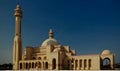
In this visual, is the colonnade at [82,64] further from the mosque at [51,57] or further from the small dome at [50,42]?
the small dome at [50,42]

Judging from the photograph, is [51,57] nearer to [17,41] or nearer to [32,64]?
[32,64]

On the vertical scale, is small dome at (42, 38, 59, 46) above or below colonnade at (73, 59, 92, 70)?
above

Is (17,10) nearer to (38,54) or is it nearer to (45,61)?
(38,54)

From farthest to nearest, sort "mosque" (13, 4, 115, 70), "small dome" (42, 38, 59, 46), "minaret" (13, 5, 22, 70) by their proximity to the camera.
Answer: "small dome" (42, 38, 59, 46), "minaret" (13, 5, 22, 70), "mosque" (13, 4, 115, 70)

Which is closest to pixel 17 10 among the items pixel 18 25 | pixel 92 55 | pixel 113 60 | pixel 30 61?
pixel 18 25

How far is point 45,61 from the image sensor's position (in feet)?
116

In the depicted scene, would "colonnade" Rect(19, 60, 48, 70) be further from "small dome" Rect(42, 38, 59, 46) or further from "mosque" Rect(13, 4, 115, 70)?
"small dome" Rect(42, 38, 59, 46)

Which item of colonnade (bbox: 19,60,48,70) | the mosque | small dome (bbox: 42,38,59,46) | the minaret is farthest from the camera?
small dome (bbox: 42,38,59,46)

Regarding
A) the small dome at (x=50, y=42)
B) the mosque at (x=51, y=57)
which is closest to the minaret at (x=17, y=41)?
the mosque at (x=51, y=57)

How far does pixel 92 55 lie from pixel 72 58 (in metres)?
3.64

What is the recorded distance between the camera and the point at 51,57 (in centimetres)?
3428

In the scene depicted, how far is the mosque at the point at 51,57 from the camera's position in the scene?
32969mm

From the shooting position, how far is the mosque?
3297 centimetres

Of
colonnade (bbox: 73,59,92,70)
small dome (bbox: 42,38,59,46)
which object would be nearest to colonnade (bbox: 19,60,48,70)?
colonnade (bbox: 73,59,92,70)
